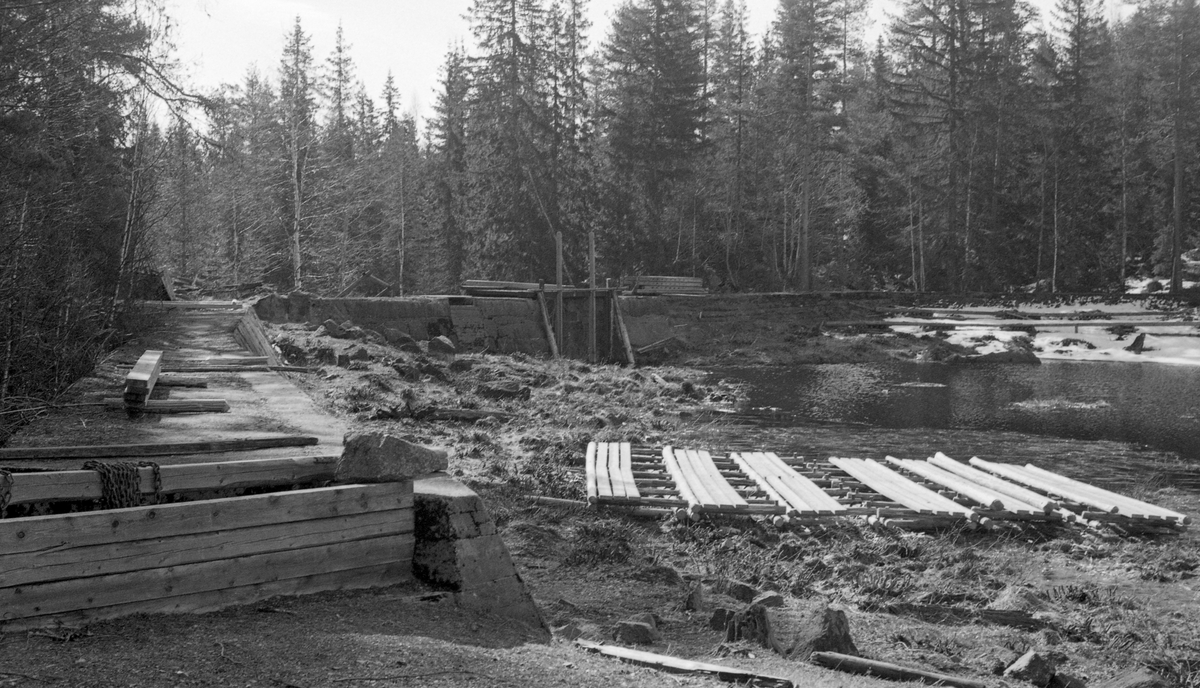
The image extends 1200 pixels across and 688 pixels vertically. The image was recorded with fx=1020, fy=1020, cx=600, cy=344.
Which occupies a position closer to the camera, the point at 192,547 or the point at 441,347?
the point at 192,547

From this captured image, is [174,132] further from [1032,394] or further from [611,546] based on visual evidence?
[1032,394]

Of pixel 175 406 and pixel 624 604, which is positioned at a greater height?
pixel 175 406

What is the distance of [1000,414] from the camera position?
20875 millimetres

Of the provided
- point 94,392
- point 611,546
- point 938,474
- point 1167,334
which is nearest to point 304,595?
point 611,546

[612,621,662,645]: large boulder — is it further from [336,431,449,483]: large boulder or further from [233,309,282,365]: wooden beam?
A: [233,309,282,365]: wooden beam

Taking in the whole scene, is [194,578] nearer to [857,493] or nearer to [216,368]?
[857,493]

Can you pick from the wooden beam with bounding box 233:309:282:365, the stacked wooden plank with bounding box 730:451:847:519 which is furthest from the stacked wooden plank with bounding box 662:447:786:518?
the wooden beam with bounding box 233:309:282:365

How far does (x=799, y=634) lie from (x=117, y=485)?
12.6ft

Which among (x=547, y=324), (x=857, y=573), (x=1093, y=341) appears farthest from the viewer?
(x=1093, y=341)

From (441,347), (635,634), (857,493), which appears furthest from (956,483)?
(441,347)

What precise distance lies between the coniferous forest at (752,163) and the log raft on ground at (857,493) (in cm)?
2851

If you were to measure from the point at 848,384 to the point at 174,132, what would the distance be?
17509 mm

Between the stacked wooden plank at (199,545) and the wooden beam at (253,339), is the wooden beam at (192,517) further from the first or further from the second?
the wooden beam at (253,339)

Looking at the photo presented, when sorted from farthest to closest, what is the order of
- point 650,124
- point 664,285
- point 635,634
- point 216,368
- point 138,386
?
point 650,124 → point 664,285 → point 216,368 → point 138,386 → point 635,634
